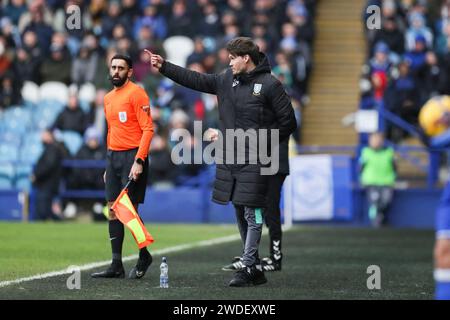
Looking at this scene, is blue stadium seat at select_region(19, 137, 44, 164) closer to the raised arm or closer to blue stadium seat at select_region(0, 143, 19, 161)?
blue stadium seat at select_region(0, 143, 19, 161)

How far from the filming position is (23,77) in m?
27.4

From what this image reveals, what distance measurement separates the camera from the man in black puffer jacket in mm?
11375

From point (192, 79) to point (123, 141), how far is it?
3.13ft

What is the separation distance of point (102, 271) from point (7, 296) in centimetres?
262

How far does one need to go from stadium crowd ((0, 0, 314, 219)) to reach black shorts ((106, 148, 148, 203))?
12344mm

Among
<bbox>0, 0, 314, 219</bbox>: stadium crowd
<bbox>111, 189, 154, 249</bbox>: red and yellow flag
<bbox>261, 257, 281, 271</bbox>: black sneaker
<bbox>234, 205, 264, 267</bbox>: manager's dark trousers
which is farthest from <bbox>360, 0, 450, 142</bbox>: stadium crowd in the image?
<bbox>111, 189, 154, 249</bbox>: red and yellow flag

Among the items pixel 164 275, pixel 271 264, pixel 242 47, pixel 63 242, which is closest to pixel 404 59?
pixel 63 242

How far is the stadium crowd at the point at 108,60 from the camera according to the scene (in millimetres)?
25312

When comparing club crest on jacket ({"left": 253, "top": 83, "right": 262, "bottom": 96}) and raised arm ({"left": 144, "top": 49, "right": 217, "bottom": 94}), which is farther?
raised arm ({"left": 144, "top": 49, "right": 217, "bottom": 94})

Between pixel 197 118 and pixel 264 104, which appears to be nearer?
pixel 264 104
